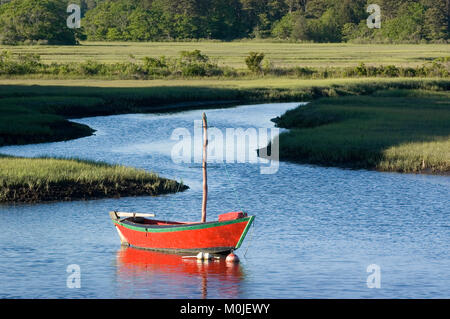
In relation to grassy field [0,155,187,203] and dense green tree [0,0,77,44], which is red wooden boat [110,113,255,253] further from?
dense green tree [0,0,77,44]

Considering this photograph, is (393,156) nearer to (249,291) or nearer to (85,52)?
(249,291)

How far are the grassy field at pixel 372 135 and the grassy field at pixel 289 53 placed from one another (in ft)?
189

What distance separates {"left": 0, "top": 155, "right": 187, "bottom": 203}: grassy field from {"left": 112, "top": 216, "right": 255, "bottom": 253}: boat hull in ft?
27.4

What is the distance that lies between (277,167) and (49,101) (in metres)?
32.2

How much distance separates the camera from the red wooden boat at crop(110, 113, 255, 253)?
84.9ft

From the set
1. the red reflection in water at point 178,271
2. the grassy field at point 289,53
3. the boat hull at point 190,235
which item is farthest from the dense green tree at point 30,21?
the red reflection in water at point 178,271

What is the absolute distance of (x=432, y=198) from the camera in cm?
3731

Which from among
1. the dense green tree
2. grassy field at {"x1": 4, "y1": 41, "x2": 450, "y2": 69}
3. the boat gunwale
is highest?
the dense green tree

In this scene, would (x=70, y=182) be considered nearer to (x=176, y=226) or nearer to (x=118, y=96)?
(x=176, y=226)

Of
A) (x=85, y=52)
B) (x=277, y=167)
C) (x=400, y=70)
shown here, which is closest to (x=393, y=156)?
(x=277, y=167)

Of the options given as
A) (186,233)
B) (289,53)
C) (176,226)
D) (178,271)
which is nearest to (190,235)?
(186,233)

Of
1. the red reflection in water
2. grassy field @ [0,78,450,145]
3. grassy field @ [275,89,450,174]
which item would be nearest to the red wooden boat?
the red reflection in water

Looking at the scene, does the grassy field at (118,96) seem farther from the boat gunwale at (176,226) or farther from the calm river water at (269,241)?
the boat gunwale at (176,226)

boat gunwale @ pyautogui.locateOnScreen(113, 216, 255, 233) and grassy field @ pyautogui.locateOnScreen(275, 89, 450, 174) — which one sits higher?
boat gunwale @ pyautogui.locateOnScreen(113, 216, 255, 233)
